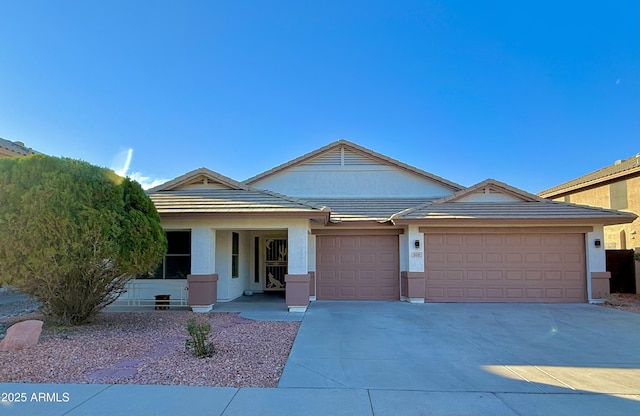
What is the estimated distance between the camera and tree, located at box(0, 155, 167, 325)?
270 inches

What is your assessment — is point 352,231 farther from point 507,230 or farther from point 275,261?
point 507,230

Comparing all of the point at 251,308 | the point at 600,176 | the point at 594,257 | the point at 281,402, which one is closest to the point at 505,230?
the point at 594,257

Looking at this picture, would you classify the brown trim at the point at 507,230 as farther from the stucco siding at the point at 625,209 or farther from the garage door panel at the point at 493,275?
the stucco siding at the point at 625,209

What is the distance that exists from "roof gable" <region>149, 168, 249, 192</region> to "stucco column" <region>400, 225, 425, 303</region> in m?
5.66

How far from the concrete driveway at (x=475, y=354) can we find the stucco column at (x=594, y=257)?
64.4 inches

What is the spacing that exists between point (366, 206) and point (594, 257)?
7361mm

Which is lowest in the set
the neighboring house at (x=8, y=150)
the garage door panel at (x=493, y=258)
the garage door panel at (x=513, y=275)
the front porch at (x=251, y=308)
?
the front porch at (x=251, y=308)

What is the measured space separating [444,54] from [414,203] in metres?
5.27

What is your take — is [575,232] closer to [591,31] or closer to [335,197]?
[591,31]

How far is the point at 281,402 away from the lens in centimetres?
429

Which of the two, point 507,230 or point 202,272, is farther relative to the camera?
point 507,230

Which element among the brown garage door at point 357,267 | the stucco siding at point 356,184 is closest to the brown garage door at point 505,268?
the brown garage door at point 357,267

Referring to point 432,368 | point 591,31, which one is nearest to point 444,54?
point 591,31

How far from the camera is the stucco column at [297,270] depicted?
33.9 feet
